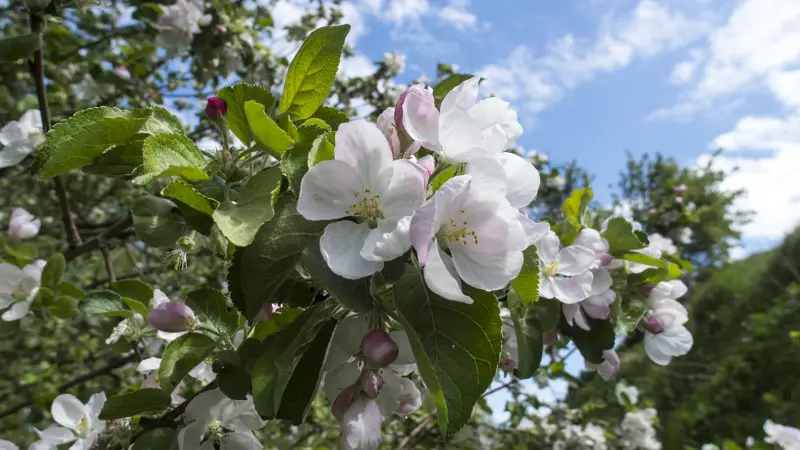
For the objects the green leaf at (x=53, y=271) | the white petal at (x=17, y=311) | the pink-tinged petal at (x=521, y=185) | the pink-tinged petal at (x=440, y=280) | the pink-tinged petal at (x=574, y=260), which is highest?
the pink-tinged petal at (x=521, y=185)

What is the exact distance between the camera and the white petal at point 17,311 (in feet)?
4.98

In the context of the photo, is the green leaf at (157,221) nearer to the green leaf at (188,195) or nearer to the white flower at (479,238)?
the green leaf at (188,195)

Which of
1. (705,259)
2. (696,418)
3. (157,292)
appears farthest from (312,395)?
(705,259)

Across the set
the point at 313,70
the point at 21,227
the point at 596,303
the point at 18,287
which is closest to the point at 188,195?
the point at 313,70

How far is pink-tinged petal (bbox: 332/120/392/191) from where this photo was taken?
73 centimetres

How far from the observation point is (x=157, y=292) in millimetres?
1340

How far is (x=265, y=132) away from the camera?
0.76 metres

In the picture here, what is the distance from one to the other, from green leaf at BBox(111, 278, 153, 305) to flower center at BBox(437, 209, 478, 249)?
2.99 feet

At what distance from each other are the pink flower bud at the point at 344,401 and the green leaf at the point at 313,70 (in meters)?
0.43

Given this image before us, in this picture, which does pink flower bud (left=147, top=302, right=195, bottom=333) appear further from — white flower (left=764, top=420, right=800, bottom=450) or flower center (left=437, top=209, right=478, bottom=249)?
white flower (left=764, top=420, right=800, bottom=450)

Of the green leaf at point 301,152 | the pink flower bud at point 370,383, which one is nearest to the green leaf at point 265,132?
the green leaf at point 301,152

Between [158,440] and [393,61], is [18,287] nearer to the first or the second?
[158,440]

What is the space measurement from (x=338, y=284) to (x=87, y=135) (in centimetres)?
43

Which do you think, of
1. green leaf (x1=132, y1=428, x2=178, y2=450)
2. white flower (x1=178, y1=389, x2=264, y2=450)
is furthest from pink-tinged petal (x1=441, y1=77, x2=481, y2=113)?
green leaf (x1=132, y1=428, x2=178, y2=450)
